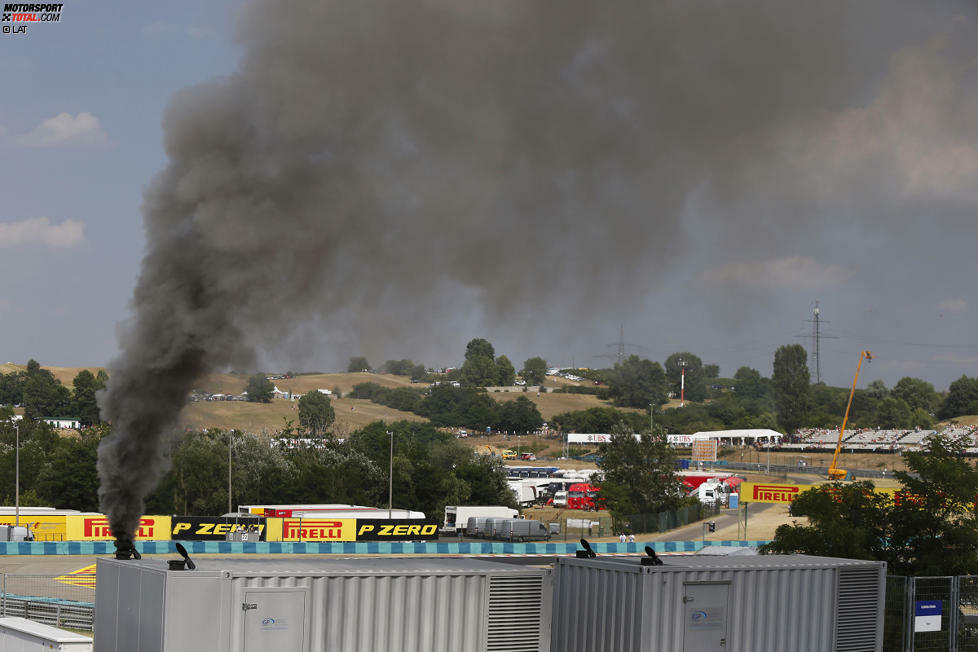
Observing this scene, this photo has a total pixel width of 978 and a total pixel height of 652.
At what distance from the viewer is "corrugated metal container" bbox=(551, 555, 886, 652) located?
15758 millimetres

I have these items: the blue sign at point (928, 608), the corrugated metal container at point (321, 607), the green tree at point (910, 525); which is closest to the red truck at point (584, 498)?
the green tree at point (910, 525)

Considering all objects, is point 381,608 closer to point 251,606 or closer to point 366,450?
point 251,606

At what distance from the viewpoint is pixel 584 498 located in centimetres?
11094

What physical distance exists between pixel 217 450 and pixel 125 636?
8144 cm

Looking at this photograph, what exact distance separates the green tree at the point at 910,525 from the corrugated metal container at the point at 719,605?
37.7 ft

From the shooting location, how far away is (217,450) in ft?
305

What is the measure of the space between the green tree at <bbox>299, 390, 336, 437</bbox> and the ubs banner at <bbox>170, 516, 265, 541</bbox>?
335ft

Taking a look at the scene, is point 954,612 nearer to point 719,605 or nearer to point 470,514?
point 719,605

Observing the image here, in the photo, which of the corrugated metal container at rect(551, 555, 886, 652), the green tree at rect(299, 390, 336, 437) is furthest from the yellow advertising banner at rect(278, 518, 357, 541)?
the green tree at rect(299, 390, 336, 437)

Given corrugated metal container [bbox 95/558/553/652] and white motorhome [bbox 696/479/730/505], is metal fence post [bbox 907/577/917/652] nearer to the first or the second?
corrugated metal container [bbox 95/558/553/652]

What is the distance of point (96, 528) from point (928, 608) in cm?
5441

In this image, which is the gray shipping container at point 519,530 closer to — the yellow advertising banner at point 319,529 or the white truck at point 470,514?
the white truck at point 470,514

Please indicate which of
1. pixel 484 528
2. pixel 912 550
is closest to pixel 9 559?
pixel 484 528

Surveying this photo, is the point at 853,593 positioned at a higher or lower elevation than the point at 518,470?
higher
